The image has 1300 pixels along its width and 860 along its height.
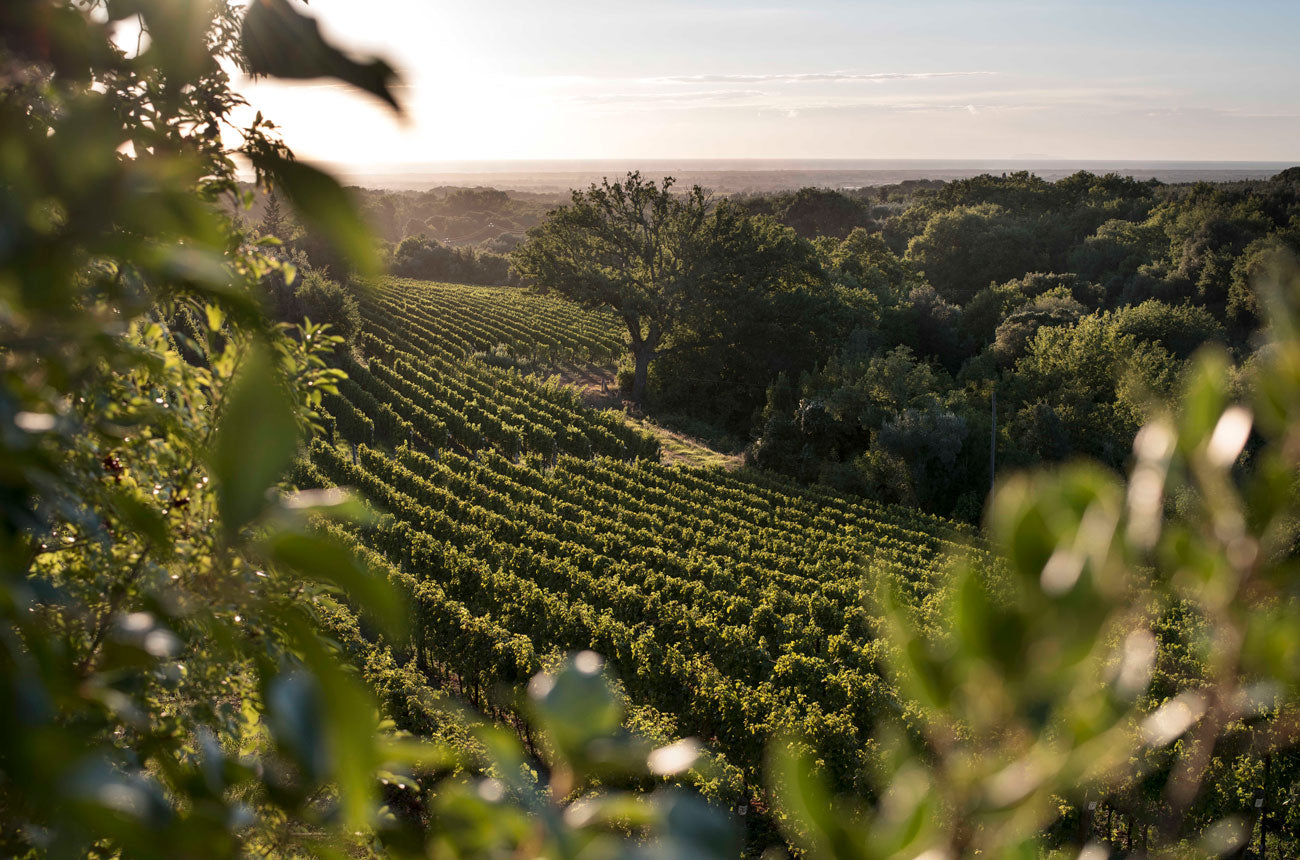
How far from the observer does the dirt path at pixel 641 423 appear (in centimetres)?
2695

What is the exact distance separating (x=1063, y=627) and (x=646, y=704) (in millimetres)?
11993

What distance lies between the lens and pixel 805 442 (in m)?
25.2

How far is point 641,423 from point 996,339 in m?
16.4

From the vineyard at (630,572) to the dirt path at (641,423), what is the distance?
1.95 m

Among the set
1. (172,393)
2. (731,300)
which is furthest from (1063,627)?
(731,300)

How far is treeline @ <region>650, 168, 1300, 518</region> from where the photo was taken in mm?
23359

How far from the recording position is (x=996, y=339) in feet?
116

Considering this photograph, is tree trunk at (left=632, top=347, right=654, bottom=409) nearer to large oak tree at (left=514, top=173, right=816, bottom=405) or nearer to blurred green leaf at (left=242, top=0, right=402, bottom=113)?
large oak tree at (left=514, top=173, right=816, bottom=405)

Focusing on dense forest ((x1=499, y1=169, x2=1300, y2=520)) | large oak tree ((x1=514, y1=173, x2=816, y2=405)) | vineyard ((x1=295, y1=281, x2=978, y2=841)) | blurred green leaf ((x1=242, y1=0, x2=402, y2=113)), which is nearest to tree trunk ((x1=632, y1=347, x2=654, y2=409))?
large oak tree ((x1=514, y1=173, x2=816, y2=405))

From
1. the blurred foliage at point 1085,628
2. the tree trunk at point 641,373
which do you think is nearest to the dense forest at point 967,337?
the tree trunk at point 641,373

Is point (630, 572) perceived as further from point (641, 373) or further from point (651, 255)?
point (651, 255)

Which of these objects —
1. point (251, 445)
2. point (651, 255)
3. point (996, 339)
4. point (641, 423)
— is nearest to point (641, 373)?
point (641, 423)

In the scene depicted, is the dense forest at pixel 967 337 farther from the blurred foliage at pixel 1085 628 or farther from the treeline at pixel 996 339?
the blurred foliage at pixel 1085 628

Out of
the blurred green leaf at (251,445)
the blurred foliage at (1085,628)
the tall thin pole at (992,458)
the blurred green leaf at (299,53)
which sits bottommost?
the tall thin pole at (992,458)
